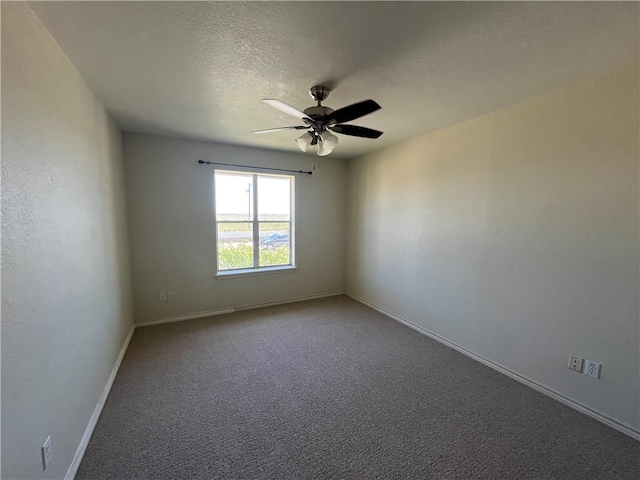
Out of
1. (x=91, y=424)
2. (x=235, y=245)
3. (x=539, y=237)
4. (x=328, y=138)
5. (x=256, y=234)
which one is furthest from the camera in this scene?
(x=256, y=234)

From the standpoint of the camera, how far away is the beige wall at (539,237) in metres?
1.81

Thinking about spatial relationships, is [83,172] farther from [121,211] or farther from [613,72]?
[613,72]

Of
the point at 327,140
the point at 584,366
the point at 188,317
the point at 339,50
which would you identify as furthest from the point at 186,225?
the point at 584,366

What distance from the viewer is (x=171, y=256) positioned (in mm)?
3508

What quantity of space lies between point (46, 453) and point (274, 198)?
3.46 meters

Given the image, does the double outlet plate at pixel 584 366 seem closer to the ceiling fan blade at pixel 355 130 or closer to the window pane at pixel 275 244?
the ceiling fan blade at pixel 355 130

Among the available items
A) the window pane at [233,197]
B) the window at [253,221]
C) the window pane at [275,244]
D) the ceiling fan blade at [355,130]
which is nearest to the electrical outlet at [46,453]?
the ceiling fan blade at [355,130]

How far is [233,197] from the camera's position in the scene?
392 cm

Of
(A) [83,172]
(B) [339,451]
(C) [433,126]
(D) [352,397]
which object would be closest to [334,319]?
(D) [352,397]

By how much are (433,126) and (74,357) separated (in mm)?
3582

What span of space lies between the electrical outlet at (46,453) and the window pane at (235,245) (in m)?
2.72

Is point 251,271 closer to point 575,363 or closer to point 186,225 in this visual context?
point 186,225

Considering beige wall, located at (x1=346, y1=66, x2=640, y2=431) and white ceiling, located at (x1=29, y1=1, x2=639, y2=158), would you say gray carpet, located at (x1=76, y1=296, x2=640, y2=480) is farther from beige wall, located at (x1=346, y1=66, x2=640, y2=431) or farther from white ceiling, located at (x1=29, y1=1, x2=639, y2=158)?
white ceiling, located at (x1=29, y1=1, x2=639, y2=158)

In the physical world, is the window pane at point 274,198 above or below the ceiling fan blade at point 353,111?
below
